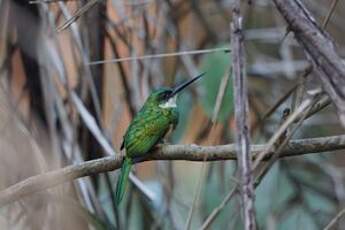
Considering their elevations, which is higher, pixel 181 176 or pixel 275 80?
pixel 275 80

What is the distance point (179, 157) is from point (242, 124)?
0.65m

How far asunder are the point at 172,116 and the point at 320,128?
1.67 meters

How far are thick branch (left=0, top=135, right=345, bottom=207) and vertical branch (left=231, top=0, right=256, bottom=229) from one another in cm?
49

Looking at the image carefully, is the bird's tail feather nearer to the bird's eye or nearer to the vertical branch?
the bird's eye

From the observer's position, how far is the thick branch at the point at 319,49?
40.4 inches

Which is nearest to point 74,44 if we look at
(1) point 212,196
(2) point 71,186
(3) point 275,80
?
(2) point 71,186

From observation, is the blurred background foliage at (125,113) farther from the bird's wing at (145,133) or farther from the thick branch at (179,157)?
the thick branch at (179,157)

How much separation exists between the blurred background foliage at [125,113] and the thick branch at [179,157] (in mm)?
237

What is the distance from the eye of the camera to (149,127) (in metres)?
2.20

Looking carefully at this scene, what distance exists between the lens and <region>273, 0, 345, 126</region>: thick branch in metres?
1.03

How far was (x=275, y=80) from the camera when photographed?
388 cm

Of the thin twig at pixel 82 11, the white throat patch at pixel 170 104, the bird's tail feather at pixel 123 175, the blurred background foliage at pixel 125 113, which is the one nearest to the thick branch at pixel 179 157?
the bird's tail feather at pixel 123 175

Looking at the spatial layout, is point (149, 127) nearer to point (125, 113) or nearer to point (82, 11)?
point (82, 11)

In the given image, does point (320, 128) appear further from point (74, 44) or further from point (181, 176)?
point (74, 44)
